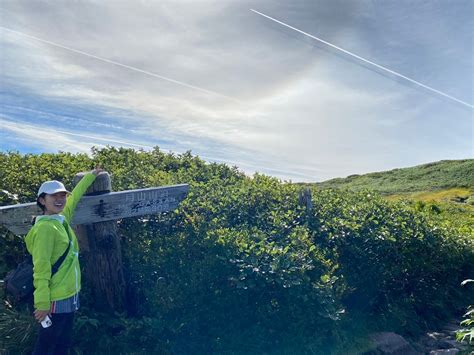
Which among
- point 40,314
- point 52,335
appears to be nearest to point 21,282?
point 52,335

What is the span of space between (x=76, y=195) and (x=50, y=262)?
1.10 metres

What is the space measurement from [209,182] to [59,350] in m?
4.22

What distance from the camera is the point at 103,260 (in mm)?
5898

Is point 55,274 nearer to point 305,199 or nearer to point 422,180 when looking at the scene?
point 305,199

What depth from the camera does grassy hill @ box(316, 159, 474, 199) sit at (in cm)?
3556

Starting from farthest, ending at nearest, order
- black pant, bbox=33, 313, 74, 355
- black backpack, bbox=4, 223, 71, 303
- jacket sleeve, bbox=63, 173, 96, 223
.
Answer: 1. jacket sleeve, bbox=63, 173, 96, 223
2. black backpack, bbox=4, 223, 71, 303
3. black pant, bbox=33, 313, 74, 355

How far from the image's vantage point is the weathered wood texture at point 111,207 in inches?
208

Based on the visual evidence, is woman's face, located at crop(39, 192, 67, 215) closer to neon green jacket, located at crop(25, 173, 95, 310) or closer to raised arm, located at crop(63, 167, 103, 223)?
neon green jacket, located at crop(25, 173, 95, 310)

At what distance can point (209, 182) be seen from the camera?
8.44 metres

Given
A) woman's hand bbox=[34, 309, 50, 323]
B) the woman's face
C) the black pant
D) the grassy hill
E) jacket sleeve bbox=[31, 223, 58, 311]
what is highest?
the grassy hill

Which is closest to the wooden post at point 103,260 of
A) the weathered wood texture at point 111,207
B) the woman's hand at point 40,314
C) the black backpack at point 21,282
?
the weathered wood texture at point 111,207

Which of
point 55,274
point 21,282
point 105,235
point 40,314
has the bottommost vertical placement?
point 40,314

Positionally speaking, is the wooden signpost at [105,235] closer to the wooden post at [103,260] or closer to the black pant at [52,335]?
the wooden post at [103,260]

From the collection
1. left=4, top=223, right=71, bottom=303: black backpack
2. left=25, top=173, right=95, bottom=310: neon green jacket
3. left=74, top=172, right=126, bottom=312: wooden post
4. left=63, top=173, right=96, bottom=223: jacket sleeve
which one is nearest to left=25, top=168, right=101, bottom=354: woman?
left=25, top=173, right=95, bottom=310: neon green jacket
